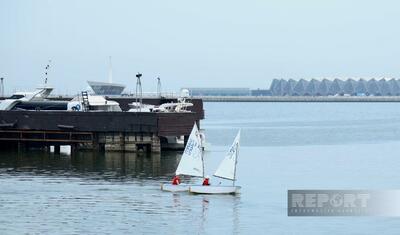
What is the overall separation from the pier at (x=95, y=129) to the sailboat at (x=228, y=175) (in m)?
23.1

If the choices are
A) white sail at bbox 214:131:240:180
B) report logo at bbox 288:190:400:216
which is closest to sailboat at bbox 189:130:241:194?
white sail at bbox 214:131:240:180

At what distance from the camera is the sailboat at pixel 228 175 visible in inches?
2290

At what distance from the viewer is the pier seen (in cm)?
8375

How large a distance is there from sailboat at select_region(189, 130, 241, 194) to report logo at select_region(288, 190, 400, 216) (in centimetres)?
880

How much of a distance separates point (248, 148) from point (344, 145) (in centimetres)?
1197

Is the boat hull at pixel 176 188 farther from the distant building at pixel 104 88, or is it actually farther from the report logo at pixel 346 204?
the distant building at pixel 104 88

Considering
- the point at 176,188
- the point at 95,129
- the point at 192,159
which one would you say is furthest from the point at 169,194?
the point at 95,129

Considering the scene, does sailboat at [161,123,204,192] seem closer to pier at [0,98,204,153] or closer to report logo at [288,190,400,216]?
report logo at [288,190,400,216]

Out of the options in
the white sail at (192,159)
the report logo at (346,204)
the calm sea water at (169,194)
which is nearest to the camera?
the report logo at (346,204)

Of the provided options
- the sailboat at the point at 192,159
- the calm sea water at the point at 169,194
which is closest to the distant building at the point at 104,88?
the calm sea water at the point at 169,194

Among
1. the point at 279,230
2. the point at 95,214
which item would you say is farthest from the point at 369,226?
the point at 95,214

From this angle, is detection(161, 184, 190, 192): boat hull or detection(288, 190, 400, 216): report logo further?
detection(161, 184, 190, 192): boat hull

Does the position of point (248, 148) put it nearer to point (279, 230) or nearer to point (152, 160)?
point (152, 160)

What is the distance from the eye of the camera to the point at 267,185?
64.3 metres
